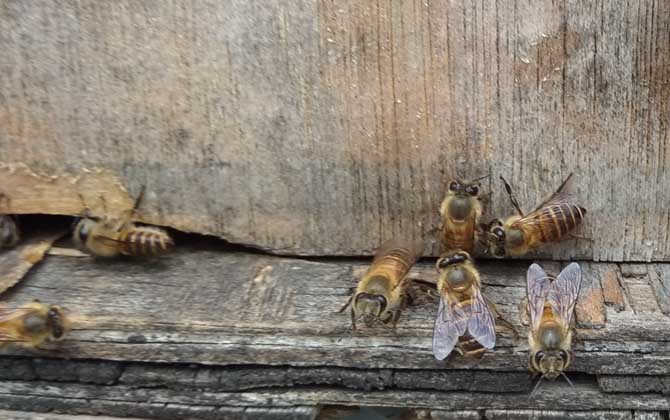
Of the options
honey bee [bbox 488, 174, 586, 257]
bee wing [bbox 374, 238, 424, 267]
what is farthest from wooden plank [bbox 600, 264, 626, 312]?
bee wing [bbox 374, 238, 424, 267]

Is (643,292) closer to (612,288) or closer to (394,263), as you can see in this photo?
(612,288)

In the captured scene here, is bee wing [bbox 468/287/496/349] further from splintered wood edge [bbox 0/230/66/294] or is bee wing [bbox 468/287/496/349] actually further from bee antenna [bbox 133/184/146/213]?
splintered wood edge [bbox 0/230/66/294]

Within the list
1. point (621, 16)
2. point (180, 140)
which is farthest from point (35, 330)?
point (621, 16)

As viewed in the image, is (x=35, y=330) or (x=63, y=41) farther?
(x=63, y=41)

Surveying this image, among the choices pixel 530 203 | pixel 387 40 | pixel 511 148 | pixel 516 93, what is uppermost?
pixel 387 40

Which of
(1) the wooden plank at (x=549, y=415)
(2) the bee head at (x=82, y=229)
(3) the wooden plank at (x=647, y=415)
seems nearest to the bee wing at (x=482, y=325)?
(1) the wooden plank at (x=549, y=415)

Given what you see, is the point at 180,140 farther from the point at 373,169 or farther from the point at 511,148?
the point at 511,148

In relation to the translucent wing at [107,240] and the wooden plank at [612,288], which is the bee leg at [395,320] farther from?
the translucent wing at [107,240]
